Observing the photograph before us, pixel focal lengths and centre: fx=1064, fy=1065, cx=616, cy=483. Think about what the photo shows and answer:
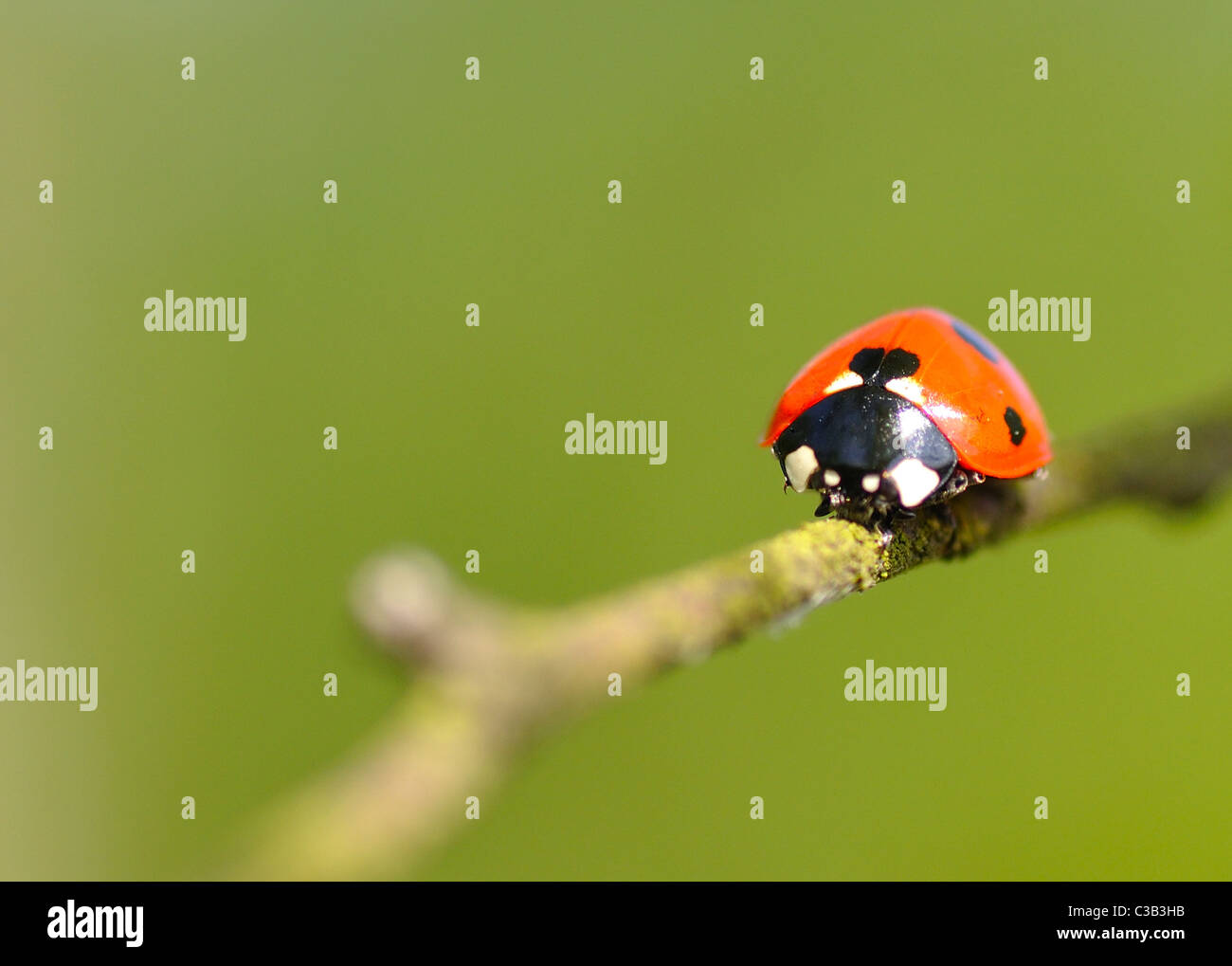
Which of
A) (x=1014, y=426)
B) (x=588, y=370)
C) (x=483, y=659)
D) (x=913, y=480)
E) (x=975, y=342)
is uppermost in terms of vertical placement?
(x=588, y=370)

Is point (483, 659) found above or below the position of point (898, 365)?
below

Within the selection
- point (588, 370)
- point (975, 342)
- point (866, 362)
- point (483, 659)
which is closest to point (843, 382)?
point (866, 362)

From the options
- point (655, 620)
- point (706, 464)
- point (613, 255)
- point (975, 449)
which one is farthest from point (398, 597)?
point (613, 255)

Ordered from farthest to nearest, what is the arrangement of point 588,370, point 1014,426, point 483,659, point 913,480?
point 588,370
point 1014,426
point 913,480
point 483,659

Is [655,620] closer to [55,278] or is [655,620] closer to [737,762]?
[737,762]

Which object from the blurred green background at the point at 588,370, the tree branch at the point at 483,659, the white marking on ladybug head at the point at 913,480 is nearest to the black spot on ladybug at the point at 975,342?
the white marking on ladybug head at the point at 913,480

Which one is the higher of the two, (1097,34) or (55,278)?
(1097,34)

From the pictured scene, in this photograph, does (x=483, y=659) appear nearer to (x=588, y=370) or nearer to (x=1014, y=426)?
(x=1014, y=426)
